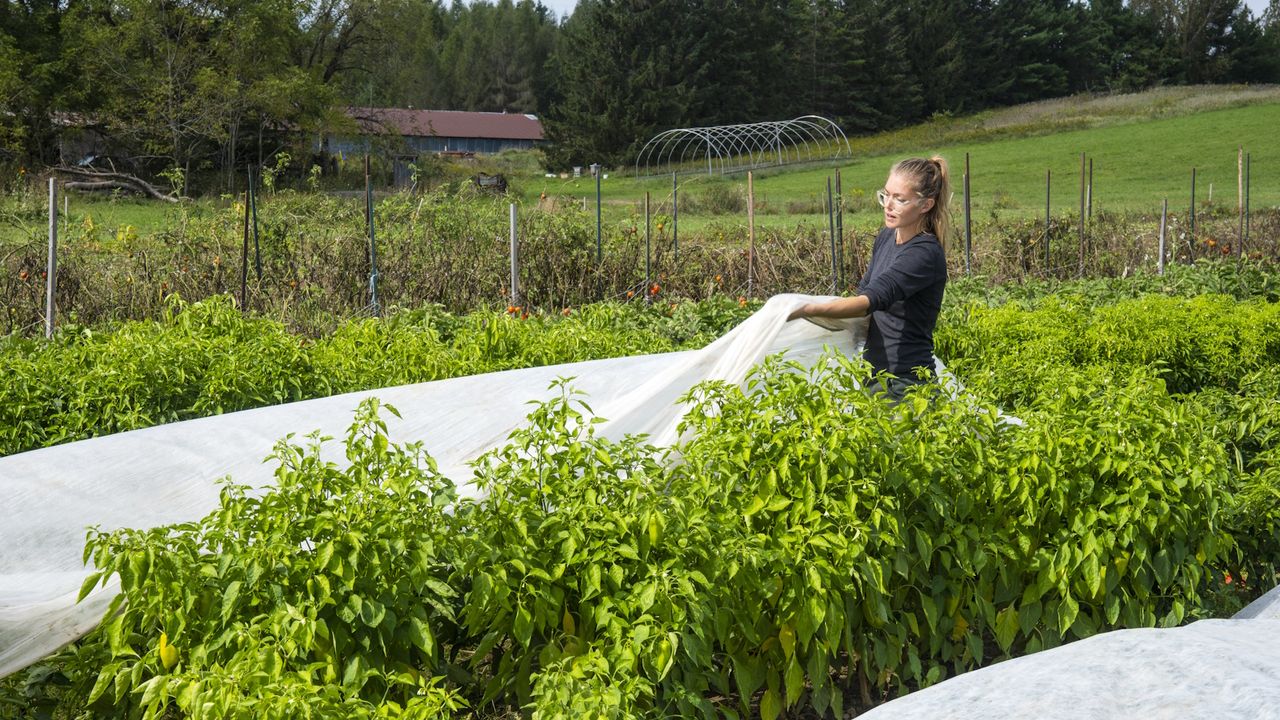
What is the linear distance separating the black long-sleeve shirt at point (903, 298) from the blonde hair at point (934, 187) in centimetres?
6

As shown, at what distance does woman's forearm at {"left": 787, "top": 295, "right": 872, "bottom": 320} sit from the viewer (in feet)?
11.8

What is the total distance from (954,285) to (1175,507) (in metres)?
6.68

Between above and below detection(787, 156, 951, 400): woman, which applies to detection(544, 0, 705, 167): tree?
above

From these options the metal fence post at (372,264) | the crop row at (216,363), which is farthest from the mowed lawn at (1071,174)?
the crop row at (216,363)

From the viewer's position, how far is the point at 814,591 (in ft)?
9.02

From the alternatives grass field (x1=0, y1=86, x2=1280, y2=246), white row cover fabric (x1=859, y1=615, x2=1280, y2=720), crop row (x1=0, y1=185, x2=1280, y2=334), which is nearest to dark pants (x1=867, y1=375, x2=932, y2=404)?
white row cover fabric (x1=859, y1=615, x2=1280, y2=720)

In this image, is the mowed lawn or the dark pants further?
the mowed lawn

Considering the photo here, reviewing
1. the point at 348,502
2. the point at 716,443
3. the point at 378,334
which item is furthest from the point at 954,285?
the point at 348,502

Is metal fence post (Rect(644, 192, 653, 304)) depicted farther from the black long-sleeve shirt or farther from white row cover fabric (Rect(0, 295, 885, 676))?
the black long-sleeve shirt

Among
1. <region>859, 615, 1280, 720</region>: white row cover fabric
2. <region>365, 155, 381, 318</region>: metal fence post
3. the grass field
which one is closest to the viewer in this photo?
<region>859, 615, 1280, 720</region>: white row cover fabric

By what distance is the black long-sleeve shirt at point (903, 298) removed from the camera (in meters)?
3.66

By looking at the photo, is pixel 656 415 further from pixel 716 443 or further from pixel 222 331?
pixel 222 331

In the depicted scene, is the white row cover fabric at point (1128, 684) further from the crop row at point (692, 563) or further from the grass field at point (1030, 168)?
the grass field at point (1030, 168)

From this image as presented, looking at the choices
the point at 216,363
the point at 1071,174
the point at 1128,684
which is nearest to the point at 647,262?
the point at 216,363
